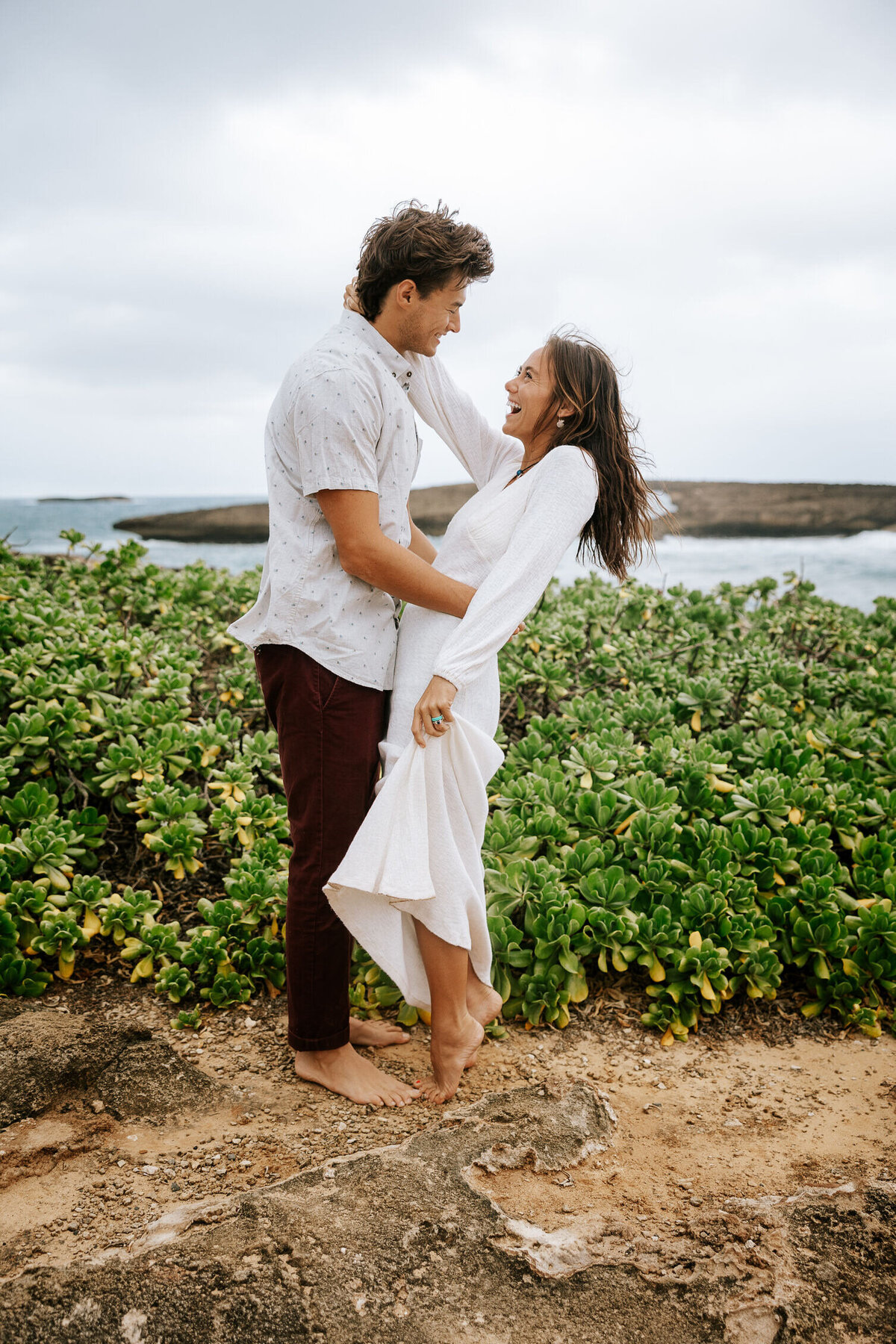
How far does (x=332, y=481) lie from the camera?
1.96 metres

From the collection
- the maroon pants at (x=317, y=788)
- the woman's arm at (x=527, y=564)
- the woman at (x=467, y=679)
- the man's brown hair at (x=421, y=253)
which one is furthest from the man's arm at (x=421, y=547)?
the man's brown hair at (x=421, y=253)

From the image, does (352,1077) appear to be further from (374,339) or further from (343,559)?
(374,339)

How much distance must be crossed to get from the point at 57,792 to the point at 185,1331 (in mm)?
2290

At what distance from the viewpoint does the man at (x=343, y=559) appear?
1998 millimetres

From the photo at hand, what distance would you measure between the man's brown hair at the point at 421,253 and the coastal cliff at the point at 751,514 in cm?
581

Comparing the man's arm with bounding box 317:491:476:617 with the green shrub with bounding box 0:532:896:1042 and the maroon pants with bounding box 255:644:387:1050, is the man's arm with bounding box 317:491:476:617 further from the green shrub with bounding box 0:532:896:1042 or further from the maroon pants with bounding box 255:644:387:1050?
the green shrub with bounding box 0:532:896:1042

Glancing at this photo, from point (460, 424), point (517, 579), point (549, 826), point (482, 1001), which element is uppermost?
point (460, 424)

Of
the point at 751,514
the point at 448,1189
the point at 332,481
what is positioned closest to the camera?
the point at 448,1189

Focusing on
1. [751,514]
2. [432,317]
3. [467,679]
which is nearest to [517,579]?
[467,679]

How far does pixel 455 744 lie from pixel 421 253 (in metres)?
1.12

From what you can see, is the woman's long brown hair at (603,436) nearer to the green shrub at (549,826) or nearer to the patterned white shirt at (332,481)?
the patterned white shirt at (332,481)

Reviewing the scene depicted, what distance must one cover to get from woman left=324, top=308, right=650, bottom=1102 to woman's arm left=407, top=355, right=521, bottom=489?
0.02 m

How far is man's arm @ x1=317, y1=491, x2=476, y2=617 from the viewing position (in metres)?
1.99

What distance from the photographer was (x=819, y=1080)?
8.18 ft
